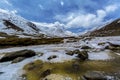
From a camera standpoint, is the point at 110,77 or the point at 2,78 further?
the point at 2,78

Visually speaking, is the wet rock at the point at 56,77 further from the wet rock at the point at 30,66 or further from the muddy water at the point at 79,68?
the wet rock at the point at 30,66

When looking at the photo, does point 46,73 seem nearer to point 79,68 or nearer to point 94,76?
point 79,68

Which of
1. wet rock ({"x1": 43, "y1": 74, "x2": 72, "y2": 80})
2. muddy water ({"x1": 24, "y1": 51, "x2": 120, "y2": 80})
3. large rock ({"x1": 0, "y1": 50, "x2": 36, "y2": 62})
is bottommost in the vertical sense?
wet rock ({"x1": 43, "y1": 74, "x2": 72, "y2": 80})

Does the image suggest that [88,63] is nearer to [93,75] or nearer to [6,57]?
[93,75]

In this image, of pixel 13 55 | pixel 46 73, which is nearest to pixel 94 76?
pixel 46 73

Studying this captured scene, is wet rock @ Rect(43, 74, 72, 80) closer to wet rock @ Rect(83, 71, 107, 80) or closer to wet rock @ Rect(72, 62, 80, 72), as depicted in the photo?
wet rock @ Rect(83, 71, 107, 80)

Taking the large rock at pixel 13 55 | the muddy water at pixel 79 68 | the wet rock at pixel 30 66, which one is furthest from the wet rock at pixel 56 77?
the large rock at pixel 13 55

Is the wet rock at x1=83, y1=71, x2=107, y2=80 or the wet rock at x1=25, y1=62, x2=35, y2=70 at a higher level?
the wet rock at x1=25, y1=62, x2=35, y2=70

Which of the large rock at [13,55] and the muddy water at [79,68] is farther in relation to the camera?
the large rock at [13,55]

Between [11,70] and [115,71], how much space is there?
12.3 meters

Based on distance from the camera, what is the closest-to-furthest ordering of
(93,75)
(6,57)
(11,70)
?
(93,75), (11,70), (6,57)

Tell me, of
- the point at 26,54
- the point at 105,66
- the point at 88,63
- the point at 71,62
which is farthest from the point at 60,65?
the point at 26,54

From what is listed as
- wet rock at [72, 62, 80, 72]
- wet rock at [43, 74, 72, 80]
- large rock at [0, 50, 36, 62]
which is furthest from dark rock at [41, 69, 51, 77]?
large rock at [0, 50, 36, 62]

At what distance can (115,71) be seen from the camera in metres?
20.9
